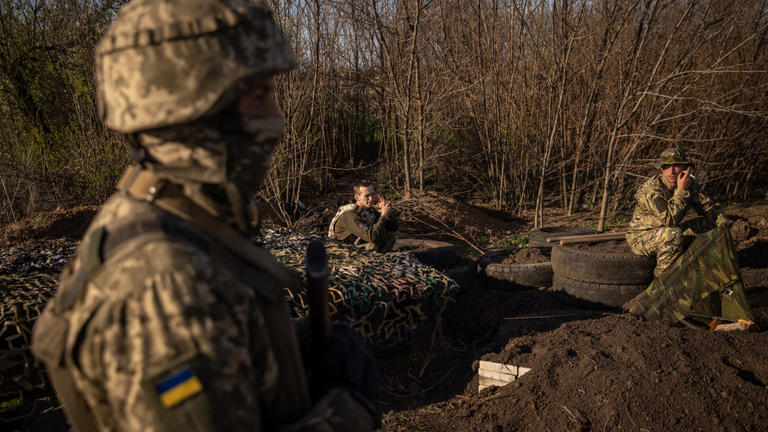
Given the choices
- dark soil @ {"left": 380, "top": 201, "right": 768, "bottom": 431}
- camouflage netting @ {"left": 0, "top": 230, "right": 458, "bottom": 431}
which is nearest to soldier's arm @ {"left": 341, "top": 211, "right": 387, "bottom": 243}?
camouflage netting @ {"left": 0, "top": 230, "right": 458, "bottom": 431}

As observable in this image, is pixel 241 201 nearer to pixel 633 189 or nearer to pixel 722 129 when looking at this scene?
pixel 633 189

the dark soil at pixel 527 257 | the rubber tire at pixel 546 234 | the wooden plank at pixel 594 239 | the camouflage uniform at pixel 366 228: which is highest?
the camouflage uniform at pixel 366 228

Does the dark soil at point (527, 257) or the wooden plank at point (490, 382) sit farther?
the dark soil at point (527, 257)

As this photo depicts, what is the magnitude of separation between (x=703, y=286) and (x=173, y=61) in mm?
5275

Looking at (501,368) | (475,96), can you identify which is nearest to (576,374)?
(501,368)

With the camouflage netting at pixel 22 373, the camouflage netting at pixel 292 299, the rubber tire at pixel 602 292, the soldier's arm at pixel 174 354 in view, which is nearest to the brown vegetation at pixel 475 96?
the rubber tire at pixel 602 292

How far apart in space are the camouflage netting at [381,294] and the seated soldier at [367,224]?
33.0 inches

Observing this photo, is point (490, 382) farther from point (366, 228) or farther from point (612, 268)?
point (366, 228)

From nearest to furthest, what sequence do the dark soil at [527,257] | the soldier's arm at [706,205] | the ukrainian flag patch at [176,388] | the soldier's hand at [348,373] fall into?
the ukrainian flag patch at [176,388]
the soldier's hand at [348,373]
the soldier's arm at [706,205]
the dark soil at [527,257]

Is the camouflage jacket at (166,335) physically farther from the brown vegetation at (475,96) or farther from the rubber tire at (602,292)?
the brown vegetation at (475,96)

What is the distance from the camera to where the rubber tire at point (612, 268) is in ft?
17.8

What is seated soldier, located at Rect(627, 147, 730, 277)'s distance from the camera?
5.40 meters

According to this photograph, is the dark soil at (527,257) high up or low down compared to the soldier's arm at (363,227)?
down

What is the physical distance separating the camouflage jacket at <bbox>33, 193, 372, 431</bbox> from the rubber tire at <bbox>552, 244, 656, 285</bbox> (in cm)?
525
